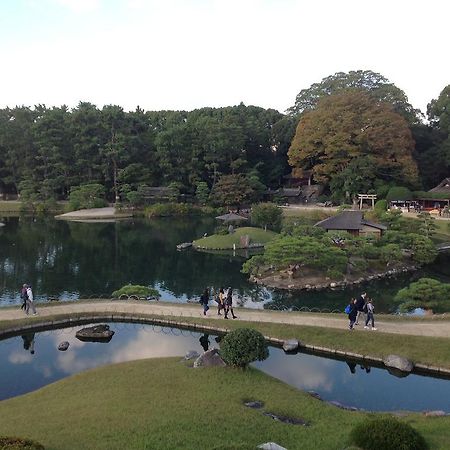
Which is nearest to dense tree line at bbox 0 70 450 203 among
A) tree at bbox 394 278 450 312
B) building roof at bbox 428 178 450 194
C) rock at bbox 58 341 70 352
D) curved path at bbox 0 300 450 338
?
building roof at bbox 428 178 450 194

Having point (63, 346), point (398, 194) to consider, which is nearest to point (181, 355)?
point (63, 346)

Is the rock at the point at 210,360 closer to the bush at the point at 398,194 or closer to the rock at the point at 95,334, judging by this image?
the rock at the point at 95,334

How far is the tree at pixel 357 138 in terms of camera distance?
61.1 metres

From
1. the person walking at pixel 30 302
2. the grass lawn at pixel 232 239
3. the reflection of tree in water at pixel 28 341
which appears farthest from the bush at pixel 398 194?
the reflection of tree in water at pixel 28 341

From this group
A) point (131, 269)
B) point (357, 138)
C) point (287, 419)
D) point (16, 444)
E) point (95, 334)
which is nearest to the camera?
point (16, 444)

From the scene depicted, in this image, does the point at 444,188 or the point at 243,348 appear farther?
the point at 444,188

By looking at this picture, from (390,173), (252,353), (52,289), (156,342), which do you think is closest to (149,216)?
(390,173)

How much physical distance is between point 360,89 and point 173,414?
234 feet

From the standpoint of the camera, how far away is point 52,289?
28062 millimetres

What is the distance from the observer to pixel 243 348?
45.9ft

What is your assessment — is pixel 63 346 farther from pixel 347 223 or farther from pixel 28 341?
pixel 347 223

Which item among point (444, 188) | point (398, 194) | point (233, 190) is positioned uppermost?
point (444, 188)

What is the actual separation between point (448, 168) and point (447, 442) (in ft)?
214

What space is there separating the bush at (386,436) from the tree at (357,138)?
2169 inches
